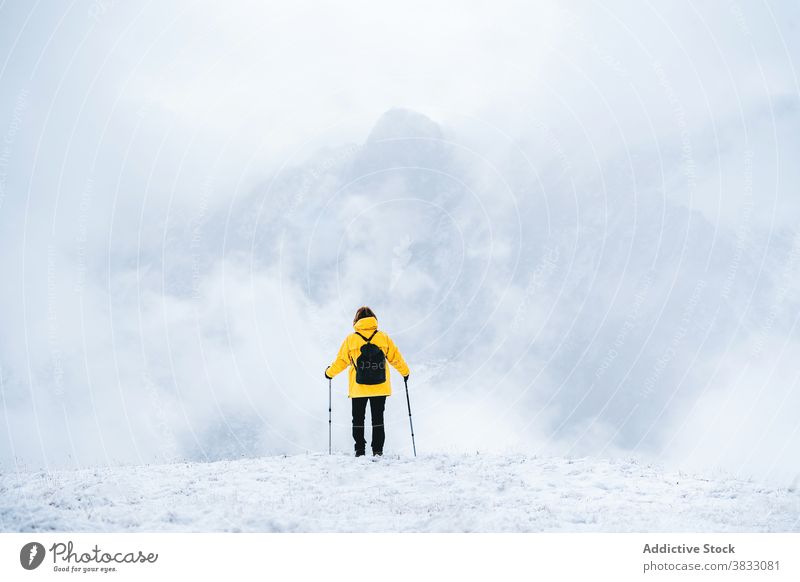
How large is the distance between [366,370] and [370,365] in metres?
0.13

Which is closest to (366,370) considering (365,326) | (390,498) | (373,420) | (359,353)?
(359,353)

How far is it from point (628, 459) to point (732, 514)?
342 cm

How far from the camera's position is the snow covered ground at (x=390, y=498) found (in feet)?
25.4

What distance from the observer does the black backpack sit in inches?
457

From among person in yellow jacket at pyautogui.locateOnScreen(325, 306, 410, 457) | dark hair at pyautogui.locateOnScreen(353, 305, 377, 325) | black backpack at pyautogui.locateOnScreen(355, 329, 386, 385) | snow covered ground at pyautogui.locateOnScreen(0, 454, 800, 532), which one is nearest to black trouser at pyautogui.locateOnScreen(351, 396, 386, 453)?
person in yellow jacket at pyautogui.locateOnScreen(325, 306, 410, 457)

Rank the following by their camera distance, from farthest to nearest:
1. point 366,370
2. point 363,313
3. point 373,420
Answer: point 373,420 < point 363,313 < point 366,370

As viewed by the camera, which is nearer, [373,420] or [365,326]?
[365,326]

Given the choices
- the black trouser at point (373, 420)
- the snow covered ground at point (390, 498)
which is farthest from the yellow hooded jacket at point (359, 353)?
the snow covered ground at point (390, 498)

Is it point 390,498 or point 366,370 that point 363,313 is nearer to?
point 366,370

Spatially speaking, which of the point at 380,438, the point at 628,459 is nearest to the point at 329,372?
the point at 380,438

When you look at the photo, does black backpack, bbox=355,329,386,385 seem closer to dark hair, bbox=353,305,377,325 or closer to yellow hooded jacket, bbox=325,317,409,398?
yellow hooded jacket, bbox=325,317,409,398

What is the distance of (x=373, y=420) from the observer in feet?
39.3

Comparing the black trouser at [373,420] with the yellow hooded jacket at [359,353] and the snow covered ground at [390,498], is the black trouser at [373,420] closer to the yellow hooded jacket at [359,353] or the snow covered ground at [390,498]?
the yellow hooded jacket at [359,353]
